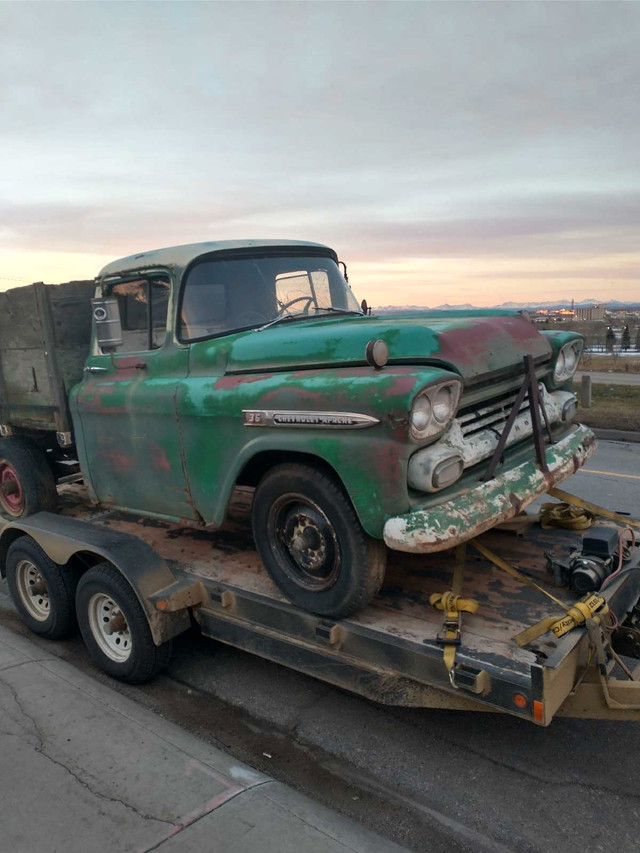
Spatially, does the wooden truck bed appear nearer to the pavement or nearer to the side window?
the side window

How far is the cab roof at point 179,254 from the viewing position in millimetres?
4340

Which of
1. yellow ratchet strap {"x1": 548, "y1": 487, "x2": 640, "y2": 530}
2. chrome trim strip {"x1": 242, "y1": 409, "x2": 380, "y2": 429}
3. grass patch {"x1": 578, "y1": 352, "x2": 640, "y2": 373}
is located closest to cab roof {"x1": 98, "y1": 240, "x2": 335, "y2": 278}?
chrome trim strip {"x1": 242, "y1": 409, "x2": 380, "y2": 429}

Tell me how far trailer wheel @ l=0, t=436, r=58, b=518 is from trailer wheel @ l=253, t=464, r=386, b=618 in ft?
8.54

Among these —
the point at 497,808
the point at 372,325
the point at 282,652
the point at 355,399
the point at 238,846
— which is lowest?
the point at 497,808

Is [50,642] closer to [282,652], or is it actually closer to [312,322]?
[282,652]

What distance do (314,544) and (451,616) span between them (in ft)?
2.47

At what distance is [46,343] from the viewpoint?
4996 millimetres

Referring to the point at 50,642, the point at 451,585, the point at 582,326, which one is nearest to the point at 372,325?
the point at 451,585

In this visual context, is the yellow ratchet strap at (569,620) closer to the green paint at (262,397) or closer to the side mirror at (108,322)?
the green paint at (262,397)

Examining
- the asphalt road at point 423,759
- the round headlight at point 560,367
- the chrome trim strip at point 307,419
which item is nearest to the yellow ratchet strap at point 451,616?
the asphalt road at point 423,759

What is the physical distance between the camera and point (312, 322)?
14.5 feet

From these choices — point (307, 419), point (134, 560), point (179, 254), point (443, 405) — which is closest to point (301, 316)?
point (179, 254)

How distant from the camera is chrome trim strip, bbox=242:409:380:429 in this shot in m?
3.13

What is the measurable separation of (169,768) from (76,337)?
3.17m
